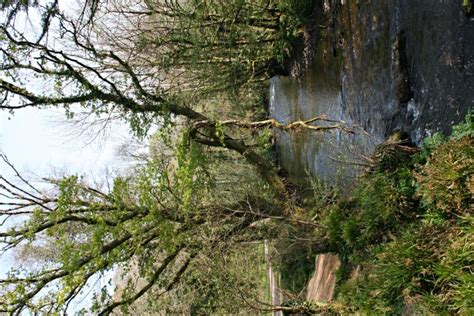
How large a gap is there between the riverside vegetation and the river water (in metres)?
0.52

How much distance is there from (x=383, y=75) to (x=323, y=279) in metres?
4.56

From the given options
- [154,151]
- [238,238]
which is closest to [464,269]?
[238,238]

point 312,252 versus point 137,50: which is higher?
point 137,50

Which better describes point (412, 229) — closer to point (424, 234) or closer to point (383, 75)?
point (424, 234)

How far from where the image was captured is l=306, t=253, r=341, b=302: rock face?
9.98 meters

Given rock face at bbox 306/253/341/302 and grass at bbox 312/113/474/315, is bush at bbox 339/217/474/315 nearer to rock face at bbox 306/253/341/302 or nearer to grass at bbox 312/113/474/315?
grass at bbox 312/113/474/315

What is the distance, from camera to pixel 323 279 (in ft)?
35.0

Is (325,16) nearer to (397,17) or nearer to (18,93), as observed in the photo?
(397,17)

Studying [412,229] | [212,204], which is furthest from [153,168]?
[412,229]

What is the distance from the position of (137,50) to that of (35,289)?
6424 millimetres

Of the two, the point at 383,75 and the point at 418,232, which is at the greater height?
the point at 383,75

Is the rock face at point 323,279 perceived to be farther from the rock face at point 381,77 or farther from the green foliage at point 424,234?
the green foliage at point 424,234

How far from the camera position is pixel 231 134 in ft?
45.0

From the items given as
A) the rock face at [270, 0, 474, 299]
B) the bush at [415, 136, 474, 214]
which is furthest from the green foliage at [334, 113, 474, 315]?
the rock face at [270, 0, 474, 299]
